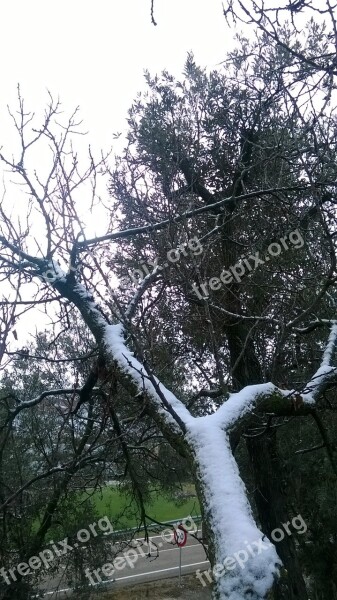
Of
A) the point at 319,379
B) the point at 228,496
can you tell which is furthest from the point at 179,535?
the point at 228,496

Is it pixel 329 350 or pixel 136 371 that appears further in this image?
pixel 329 350

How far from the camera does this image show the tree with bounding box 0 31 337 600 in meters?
2.63

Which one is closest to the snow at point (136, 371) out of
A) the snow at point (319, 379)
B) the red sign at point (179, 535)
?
the snow at point (319, 379)

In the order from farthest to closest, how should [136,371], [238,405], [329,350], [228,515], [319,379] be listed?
[329,350], [319,379], [136,371], [238,405], [228,515]

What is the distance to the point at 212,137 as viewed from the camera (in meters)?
6.00

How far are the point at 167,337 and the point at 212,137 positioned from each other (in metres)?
2.38

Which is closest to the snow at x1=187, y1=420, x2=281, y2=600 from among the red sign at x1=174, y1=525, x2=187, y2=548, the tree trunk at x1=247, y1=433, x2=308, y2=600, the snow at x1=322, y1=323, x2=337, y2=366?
the red sign at x1=174, y1=525, x2=187, y2=548

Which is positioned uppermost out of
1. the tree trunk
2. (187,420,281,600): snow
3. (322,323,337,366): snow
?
(322,323,337,366): snow

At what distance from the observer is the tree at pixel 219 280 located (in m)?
2.63

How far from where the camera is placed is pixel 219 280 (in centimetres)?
494

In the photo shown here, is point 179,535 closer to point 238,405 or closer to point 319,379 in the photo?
point 319,379

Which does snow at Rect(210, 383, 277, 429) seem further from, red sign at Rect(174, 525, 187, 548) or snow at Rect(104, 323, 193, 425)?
red sign at Rect(174, 525, 187, 548)

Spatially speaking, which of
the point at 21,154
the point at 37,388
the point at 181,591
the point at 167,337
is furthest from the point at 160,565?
the point at 21,154

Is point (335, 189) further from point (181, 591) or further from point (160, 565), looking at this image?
point (160, 565)
